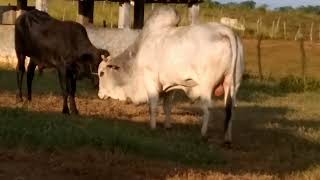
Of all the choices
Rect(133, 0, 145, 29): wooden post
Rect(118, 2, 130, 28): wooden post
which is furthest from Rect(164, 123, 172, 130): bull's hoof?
Rect(133, 0, 145, 29): wooden post

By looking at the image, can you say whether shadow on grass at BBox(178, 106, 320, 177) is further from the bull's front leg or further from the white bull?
the bull's front leg

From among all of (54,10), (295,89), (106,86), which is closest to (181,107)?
(106,86)

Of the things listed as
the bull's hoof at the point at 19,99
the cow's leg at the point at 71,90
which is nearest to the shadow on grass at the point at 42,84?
Result: the bull's hoof at the point at 19,99

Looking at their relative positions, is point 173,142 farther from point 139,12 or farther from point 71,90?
point 139,12

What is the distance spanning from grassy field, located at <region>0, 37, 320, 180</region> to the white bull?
57cm

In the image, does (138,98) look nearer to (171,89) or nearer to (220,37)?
(171,89)

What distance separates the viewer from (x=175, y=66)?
1325 cm

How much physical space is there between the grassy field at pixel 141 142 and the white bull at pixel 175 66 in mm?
568

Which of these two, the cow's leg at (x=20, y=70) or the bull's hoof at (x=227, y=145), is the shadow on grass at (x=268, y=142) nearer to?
the bull's hoof at (x=227, y=145)

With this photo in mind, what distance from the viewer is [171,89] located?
14023 mm

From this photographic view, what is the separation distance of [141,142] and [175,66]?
96.4 inches

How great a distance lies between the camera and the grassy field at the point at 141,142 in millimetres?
9383

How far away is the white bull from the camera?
12.7 m

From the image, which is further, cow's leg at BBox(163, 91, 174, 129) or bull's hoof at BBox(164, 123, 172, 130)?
cow's leg at BBox(163, 91, 174, 129)
